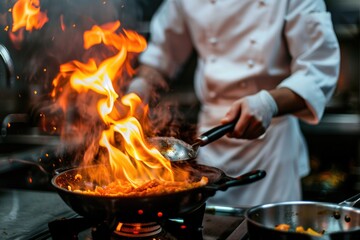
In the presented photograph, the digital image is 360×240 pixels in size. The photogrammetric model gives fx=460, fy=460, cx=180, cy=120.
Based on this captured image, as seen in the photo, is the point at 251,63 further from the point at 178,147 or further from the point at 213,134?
the point at 178,147

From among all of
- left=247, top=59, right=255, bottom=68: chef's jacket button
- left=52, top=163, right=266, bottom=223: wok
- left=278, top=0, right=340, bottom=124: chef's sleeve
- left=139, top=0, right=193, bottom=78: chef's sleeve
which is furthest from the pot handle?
left=139, top=0, right=193, bottom=78: chef's sleeve

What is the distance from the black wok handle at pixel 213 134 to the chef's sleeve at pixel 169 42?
0.97 metres

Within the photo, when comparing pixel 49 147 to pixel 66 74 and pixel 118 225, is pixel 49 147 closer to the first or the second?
pixel 66 74

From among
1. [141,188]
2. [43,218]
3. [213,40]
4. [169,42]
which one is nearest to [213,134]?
[141,188]

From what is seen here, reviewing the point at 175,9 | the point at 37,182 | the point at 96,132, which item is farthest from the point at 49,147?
the point at 175,9

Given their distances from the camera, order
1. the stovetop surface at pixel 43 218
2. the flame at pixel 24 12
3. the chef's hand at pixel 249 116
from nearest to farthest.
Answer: the stovetop surface at pixel 43 218 → the chef's hand at pixel 249 116 → the flame at pixel 24 12

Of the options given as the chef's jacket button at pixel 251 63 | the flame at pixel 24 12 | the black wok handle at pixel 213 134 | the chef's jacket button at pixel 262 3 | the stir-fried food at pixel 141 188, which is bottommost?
the chef's jacket button at pixel 251 63

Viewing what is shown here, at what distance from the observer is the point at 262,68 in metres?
2.21

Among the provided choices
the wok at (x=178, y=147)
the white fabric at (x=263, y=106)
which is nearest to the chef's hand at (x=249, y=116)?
the white fabric at (x=263, y=106)

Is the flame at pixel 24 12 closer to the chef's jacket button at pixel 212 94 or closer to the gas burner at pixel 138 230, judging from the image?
the chef's jacket button at pixel 212 94

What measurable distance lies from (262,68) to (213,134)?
722 mm

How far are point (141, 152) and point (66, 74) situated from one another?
0.80 metres

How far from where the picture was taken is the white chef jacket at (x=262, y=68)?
83.1 inches

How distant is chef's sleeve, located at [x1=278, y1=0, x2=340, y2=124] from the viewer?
204cm
